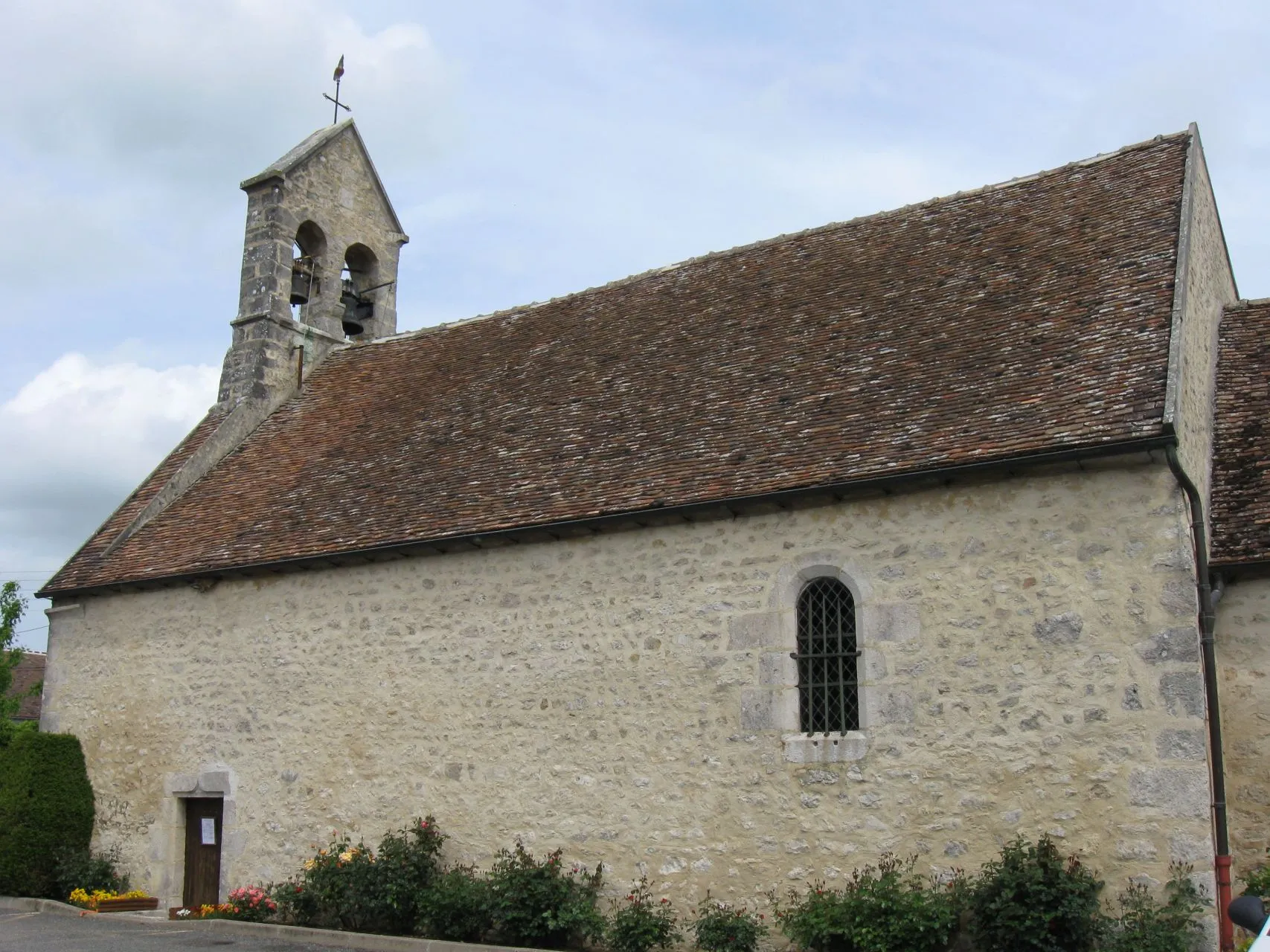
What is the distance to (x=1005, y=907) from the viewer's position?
8.95 meters

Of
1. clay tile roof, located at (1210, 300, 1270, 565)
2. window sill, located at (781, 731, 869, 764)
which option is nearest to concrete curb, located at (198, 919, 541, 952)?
window sill, located at (781, 731, 869, 764)

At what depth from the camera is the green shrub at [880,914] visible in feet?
30.2

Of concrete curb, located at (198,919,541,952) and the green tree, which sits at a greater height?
the green tree

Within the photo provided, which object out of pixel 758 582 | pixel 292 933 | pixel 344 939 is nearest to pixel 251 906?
pixel 292 933

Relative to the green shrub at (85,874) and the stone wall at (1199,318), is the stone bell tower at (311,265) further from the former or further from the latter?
the stone wall at (1199,318)

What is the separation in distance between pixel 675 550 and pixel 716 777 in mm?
2060

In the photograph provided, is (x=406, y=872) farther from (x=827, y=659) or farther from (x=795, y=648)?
(x=827, y=659)

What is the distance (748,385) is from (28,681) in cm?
3204

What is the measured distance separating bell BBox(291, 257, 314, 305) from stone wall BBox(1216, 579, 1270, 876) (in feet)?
46.1

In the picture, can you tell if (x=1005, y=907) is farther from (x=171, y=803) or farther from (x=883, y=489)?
(x=171, y=803)

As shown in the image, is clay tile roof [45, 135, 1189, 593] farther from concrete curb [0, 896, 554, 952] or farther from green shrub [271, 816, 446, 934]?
concrete curb [0, 896, 554, 952]

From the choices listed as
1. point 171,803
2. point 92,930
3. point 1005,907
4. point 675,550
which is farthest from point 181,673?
point 1005,907

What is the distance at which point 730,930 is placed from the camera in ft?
33.6

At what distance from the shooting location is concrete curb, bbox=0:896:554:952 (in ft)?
36.3
